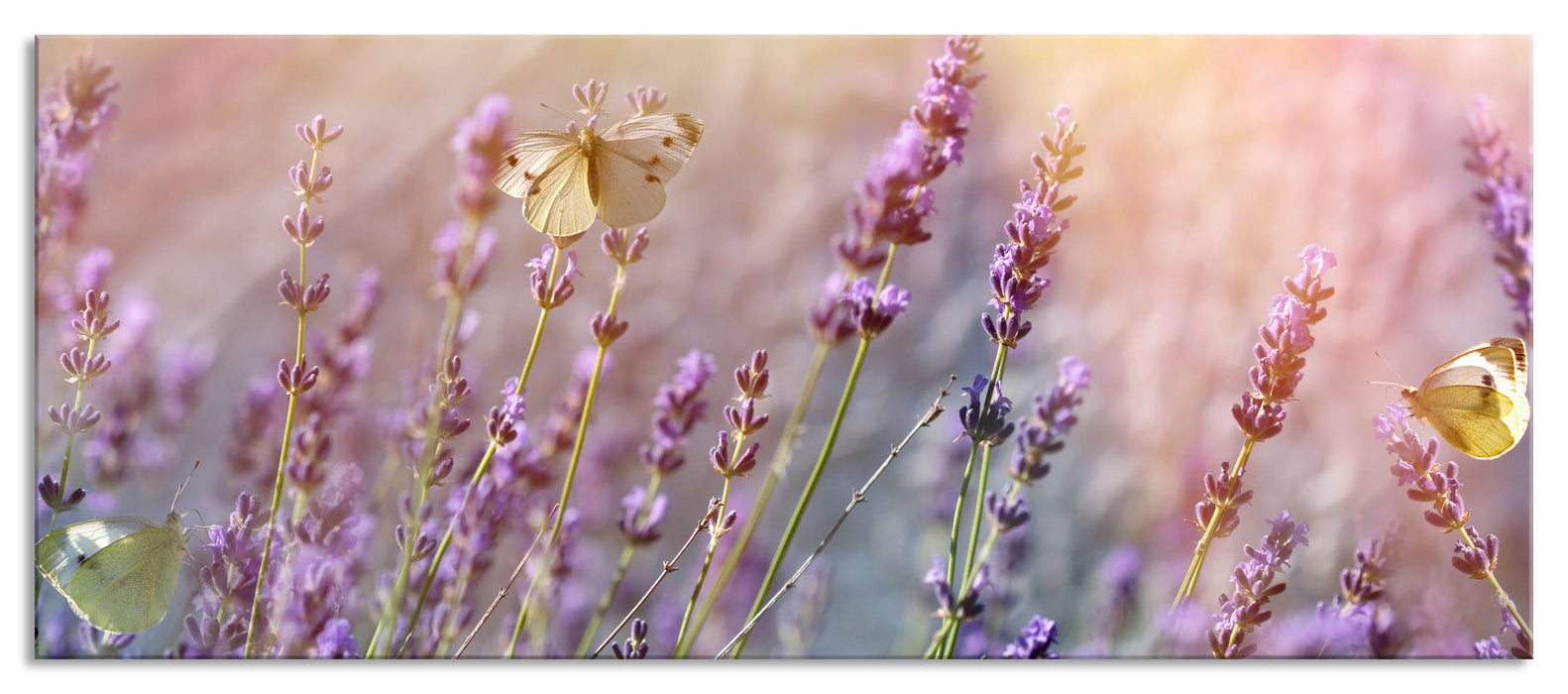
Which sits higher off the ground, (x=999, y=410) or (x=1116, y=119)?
(x=1116, y=119)

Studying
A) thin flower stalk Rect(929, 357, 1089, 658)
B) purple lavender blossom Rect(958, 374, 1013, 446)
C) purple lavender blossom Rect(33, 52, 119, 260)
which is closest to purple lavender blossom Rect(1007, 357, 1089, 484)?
thin flower stalk Rect(929, 357, 1089, 658)

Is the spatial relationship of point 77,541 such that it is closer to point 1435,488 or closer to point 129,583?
point 129,583

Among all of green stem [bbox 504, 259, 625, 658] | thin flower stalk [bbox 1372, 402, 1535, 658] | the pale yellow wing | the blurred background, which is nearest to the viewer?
green stem [bbox 504, 259, 625, 658]

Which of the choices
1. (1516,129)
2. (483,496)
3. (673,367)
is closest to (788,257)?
(673,367)

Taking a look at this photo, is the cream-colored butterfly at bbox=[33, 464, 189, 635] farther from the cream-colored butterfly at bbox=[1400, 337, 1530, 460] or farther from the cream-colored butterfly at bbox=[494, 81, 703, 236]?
the cream-colored butterfly at bbox=[1400, 337, 1530, 460]

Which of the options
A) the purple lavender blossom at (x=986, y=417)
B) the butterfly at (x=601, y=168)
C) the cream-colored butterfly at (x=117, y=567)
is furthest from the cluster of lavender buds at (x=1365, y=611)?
the cream-colored butterfly at (x=117, y=567)

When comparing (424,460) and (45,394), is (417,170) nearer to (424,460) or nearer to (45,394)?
(45,394)
